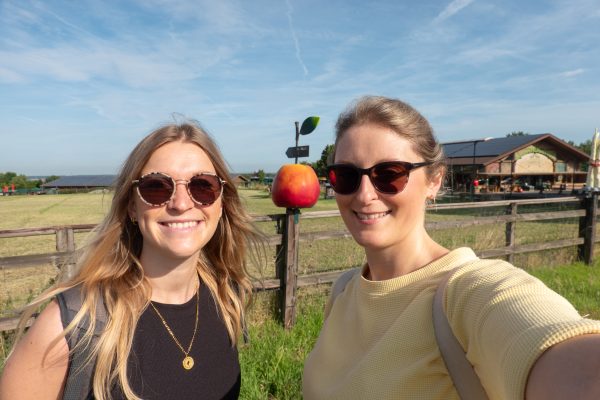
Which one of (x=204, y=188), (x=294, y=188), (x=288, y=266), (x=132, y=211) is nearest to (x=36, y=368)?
(x=132, y=211)

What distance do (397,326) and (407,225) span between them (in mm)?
442

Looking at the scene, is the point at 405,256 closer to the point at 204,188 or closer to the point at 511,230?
the point at 204,188

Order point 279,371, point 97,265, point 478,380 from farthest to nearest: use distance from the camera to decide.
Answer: point 279,371 → point 97,265 → point 478,380

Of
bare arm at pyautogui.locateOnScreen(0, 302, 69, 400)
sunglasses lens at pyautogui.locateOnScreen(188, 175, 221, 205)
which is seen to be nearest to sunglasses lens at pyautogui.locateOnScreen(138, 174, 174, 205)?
sunglasses lens at pyautogui.locateOnScreen(188, 175, 221, 205)

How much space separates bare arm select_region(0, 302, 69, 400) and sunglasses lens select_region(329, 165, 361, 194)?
1.20 metres

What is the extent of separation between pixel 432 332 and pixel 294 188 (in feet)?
11.1

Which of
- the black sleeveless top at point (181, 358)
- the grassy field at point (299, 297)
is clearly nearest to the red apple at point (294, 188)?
the grassy field at point (299, 297)

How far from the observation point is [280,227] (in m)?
4.82

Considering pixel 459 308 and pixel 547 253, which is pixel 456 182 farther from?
pixel 459 308

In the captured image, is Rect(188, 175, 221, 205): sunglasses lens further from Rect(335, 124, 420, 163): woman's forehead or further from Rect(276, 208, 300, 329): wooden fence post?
Rect(276, 208, 300, 329): wooden fence post

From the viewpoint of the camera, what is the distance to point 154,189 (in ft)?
5.91

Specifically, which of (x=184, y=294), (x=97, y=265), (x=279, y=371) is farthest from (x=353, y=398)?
(x=279, y=371)

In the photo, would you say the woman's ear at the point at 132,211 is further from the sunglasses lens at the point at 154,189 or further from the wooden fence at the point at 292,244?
the wooden fence at the point at 292,244

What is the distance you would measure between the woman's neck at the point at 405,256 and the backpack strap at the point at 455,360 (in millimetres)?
342
